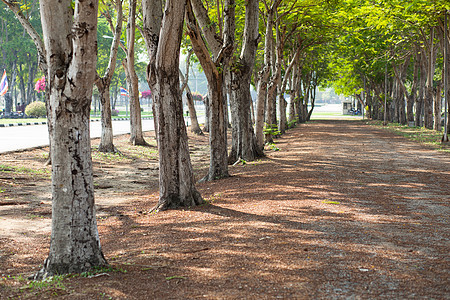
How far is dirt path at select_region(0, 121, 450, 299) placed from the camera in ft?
14.8

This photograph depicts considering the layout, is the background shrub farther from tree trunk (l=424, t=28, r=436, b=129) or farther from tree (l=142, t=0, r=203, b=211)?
tree (l=142, t=0, r=203, b=211)

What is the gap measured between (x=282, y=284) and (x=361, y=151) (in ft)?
43.9

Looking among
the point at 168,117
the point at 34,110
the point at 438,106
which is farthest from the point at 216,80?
the point at 34,110

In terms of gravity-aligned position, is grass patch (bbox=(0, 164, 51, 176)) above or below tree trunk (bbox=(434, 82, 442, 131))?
below

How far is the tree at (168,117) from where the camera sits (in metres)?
8.28

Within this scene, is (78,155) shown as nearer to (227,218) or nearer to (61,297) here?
(61,297)

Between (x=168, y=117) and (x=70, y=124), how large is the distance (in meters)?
3.63

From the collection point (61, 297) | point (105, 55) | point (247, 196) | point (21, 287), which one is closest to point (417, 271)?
point (61, 297)

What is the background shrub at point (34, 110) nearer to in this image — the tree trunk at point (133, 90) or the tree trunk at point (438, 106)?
the tree trunk at point (133, 90)

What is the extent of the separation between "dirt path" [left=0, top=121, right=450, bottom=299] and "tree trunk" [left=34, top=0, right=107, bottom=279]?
0.35 m

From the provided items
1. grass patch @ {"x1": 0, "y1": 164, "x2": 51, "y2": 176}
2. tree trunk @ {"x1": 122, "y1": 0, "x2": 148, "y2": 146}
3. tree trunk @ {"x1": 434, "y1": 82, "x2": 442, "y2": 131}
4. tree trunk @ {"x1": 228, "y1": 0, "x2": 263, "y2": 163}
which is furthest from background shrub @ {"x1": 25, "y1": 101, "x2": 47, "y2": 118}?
tree trunk @ {"x1": 228, "y1": 0, "x2": 263, "y2": 163}

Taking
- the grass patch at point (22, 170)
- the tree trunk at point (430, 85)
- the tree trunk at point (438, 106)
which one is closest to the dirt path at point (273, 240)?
the grass patch at point (22, 170)

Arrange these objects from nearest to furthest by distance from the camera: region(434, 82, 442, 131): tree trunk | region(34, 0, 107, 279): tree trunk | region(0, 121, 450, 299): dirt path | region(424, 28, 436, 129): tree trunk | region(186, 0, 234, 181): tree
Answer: region(0, 121, 450, 299): dirt path
region(34, 0, 107, 279): tree trunk
region(186, 0, 234, 181): tree
region(424, 28, 436, 129): tree trunk
region(434, 82, 442, 131): tree trunk

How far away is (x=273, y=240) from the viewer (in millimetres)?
6023
